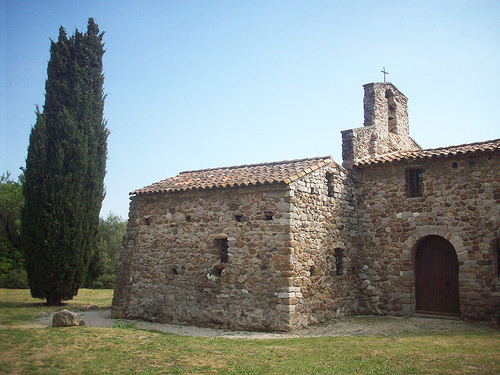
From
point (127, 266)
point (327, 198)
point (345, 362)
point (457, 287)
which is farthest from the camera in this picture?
point (127, 266)

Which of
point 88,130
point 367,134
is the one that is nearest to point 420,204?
point 367,134

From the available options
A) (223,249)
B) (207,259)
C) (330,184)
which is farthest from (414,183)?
(207,259)

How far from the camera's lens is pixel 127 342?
8945 mm

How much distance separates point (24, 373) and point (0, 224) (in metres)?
21.7

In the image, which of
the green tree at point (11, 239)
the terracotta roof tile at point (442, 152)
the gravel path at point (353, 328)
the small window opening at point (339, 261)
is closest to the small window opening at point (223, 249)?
the gravel path at point (353, 328)

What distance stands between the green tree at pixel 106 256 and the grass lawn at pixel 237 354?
17.0m

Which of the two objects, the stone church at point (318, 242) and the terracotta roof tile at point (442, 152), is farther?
the terracotta roof tile at point (442, 152)

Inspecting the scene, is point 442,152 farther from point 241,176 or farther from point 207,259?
point 207,259

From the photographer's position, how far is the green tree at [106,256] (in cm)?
2679

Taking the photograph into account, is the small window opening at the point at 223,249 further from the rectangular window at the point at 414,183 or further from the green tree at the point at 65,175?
the green tree at the point at 65,175

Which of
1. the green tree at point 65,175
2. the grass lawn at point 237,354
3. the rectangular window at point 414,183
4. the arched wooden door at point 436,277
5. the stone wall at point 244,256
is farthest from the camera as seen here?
the green tree at point 65,175

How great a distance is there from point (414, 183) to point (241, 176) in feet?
18.4

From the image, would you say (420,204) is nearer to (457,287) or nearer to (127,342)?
(457,287)

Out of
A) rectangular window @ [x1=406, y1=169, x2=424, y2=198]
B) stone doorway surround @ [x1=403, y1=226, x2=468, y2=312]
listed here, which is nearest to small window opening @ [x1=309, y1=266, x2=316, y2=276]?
stone doorway surround @ [x1=403, y1=226, x2=468, y2=312]
